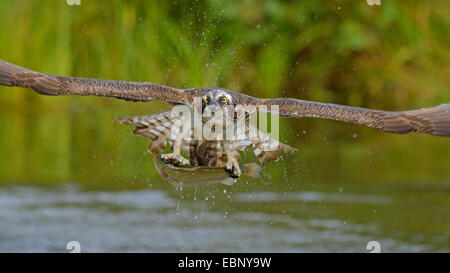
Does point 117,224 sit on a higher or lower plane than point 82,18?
lower

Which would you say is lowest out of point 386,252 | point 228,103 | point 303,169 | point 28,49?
point 386,252

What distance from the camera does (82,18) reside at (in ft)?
56.3

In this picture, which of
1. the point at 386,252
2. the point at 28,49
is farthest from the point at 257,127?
the point at 28,49

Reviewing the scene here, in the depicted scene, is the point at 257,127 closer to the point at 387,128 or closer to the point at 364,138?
the point at 387,128

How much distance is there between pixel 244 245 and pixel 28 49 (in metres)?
8.34

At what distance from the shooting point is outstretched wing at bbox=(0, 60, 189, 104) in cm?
820

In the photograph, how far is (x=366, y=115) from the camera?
330 inches

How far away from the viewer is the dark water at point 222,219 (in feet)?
32.8

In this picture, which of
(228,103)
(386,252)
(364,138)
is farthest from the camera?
(364,138)

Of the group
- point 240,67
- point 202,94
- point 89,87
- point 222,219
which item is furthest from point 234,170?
point 240,67

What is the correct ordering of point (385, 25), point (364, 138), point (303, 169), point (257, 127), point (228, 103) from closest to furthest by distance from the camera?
point (228, 103)
point (257, 127)
point (303, 169)
point (364, 138)
point (385, 25)

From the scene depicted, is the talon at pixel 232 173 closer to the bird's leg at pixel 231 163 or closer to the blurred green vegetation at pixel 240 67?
the bird's leg at pixel 231 163

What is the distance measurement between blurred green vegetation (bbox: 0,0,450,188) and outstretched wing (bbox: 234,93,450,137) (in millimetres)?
4300

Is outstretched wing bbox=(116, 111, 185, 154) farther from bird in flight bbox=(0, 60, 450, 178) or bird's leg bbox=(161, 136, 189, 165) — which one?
bird's leg bbox=(161, 136, 189, 165)
